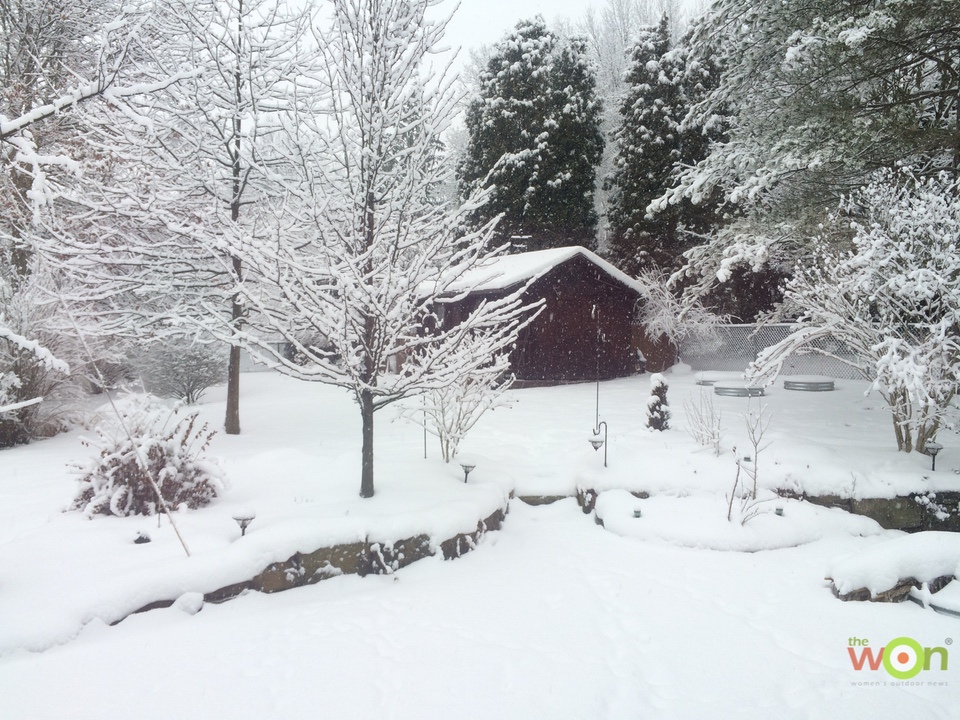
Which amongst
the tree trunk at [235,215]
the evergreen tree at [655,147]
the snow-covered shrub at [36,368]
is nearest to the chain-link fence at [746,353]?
the evergreen tree at [655,147]

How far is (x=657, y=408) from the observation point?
9.59 meters

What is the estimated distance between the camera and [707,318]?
19.2 m

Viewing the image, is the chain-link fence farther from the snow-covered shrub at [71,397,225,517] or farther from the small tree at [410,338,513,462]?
the snow-covered shrub at [71,397,225,517]

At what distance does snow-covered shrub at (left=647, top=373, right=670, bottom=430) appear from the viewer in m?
9.55

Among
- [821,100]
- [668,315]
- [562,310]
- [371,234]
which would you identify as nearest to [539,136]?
[668,315]

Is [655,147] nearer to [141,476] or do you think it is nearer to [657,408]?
[657,408]

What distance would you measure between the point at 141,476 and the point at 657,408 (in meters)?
7.51

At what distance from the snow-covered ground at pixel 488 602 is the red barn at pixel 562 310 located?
27.0 feet

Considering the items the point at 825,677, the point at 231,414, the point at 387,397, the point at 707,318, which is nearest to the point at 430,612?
the point at 387,397

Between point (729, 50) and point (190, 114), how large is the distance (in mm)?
10020

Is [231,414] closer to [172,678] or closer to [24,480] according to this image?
[24,480]

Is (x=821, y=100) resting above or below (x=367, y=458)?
above

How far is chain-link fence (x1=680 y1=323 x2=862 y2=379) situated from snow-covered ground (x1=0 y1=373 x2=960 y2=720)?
36.9ft

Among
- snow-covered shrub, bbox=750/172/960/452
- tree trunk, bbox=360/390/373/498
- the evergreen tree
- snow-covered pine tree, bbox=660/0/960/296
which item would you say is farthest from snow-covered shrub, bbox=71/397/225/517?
the evergreen tree
